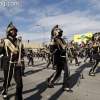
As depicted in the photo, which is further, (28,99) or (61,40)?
(61,40)

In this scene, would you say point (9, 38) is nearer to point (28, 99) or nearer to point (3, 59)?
point (3, 59)

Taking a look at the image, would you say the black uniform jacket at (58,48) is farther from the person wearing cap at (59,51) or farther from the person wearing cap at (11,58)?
the person wearing cap at (11,58)

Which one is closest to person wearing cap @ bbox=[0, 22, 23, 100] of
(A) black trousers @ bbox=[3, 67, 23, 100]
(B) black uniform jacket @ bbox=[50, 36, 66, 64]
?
(A) black trousers @ bbox=[3, 67, 23, 100]

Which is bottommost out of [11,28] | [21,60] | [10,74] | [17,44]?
[10,74]

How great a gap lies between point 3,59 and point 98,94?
295 cm

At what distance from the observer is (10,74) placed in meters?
4.93

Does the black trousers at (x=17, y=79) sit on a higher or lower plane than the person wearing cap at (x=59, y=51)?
lower

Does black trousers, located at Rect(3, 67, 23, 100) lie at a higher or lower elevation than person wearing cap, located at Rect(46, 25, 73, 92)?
lower

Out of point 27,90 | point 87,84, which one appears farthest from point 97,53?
point 27,90

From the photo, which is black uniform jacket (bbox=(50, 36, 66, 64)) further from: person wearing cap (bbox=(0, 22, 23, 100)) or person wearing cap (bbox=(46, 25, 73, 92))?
person wearing cap (bbox=(0, 22, 23, 100))

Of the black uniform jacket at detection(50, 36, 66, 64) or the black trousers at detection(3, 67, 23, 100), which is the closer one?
the black trousers at detection(3, 67, 23, 100)

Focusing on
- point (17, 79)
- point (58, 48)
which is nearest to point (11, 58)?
point (17, 79)

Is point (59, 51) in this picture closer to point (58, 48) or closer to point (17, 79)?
point (58, 48)

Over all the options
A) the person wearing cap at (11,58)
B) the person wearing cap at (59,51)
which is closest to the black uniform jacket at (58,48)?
the person wearing cap at (59,51)
